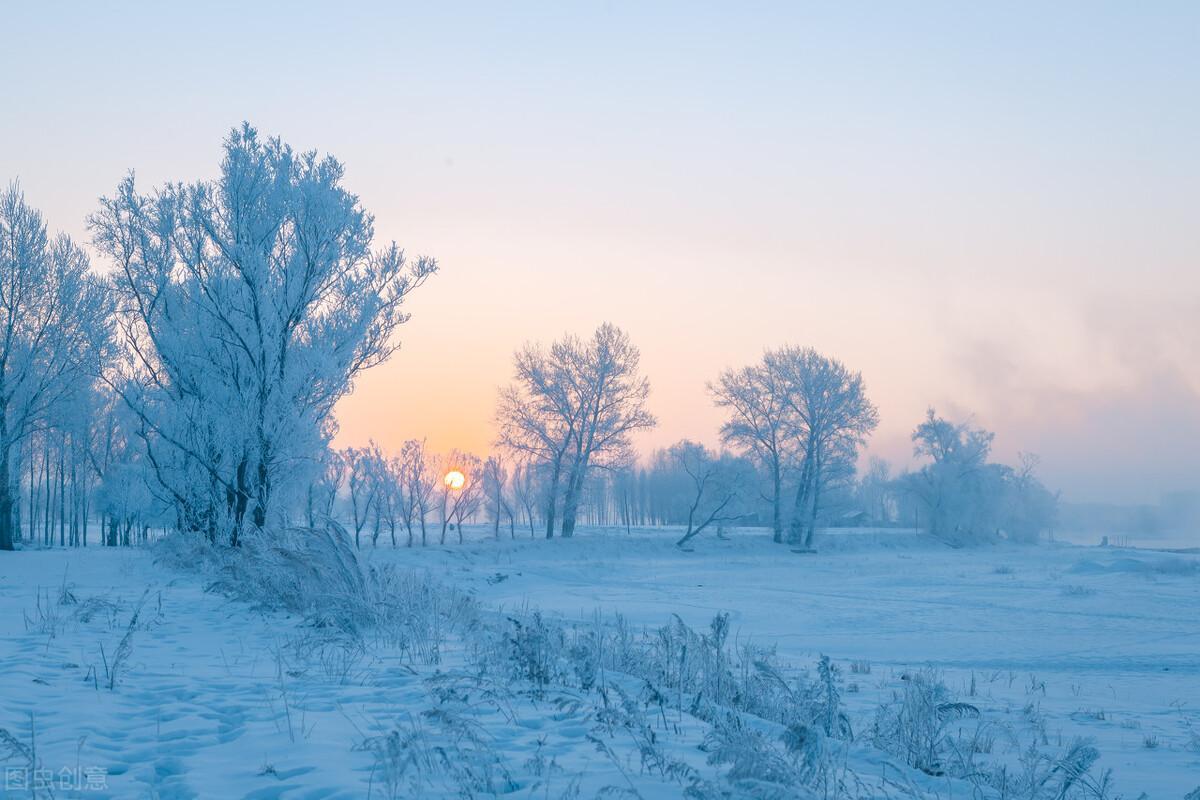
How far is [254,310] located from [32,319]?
42.2 feet

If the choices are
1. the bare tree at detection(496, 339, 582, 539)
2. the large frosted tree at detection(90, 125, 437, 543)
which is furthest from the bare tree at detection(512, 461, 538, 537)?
the large frosted tree at detection(90, 125, 437, 543)

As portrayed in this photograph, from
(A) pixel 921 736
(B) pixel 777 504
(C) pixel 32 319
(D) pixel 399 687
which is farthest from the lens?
(B) pixel 777 504

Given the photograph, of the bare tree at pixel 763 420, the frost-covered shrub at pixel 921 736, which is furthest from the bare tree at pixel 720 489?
the frost-covered shrub at pixel 921 736

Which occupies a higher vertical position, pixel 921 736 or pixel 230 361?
pixel 230 361

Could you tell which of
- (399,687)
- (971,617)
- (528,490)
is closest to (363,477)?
(528,490)

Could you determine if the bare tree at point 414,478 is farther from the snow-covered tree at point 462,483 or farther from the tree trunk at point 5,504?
the tree trunk at point 5,504

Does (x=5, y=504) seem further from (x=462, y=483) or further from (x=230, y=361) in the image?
(x=462, y=483)

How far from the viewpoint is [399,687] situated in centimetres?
611

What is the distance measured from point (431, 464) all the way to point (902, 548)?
32386 mm

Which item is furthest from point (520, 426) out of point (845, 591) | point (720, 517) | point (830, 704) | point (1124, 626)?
point (830, 704)

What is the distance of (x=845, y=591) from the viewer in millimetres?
24438

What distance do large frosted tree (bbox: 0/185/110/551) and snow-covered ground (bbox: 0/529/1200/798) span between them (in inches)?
277

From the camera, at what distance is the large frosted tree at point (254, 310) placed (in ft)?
55.3

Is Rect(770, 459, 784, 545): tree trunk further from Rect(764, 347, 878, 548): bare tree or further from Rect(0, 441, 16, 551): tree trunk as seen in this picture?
Rect(0, 441, 16, 551): tree trunk
